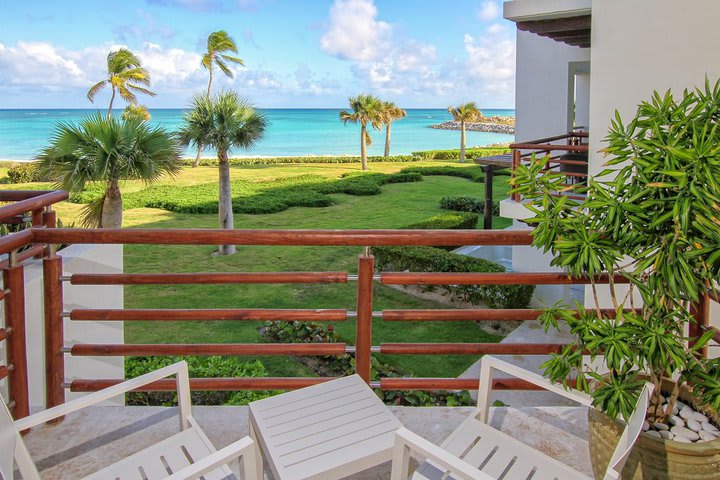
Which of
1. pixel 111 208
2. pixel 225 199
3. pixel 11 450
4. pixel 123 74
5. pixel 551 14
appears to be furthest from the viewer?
pixel 123 74

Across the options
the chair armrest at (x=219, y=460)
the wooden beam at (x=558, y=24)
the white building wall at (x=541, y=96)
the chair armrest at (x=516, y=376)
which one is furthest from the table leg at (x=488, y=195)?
the chair armrest at (x=219, y=460)

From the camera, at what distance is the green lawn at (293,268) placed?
1078 centimetres

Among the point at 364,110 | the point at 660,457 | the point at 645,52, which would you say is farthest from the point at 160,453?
the point at 364,110

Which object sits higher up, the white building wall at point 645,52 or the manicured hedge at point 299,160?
the manicured hedge at point 299,160

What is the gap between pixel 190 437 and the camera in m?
2.30

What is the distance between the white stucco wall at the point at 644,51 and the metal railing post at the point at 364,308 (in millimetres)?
3232

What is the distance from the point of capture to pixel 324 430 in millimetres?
2225

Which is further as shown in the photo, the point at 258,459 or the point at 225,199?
the point at 225,199

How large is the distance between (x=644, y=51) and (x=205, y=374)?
5.48 m

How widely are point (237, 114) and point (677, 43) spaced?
44.8 feet

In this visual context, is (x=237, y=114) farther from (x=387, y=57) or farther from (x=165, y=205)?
(x=387, y=57)

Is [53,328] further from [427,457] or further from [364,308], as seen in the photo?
[427,457]

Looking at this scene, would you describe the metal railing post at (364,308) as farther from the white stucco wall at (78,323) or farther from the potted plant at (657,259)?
the white stucco wall at (78,323)

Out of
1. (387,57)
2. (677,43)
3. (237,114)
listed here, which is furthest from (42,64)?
(677,43)
